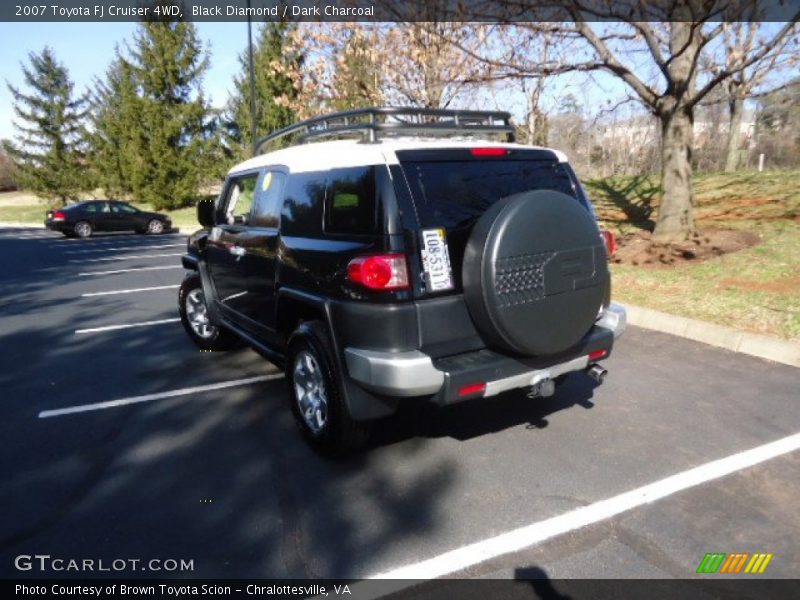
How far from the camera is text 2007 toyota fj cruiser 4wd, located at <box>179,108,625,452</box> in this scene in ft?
9.48

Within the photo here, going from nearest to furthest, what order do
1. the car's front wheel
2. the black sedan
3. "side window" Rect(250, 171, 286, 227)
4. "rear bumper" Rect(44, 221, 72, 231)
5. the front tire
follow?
the front tire < "side window" Rect(250, 171, 286, 227) < "rear bumper" Rect(44, 221, 72, 231) < the black sedan < the car's front wheel

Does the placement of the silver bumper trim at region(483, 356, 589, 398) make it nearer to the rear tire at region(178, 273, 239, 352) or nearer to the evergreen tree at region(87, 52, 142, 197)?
the rear tire at region(178, 273, 239, 352)

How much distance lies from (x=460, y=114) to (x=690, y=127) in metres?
7.34

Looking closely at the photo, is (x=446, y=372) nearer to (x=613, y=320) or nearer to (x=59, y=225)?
(x=613, y=320)

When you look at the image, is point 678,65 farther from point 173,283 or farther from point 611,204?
point 173,283

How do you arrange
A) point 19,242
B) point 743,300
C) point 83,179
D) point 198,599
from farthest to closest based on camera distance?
point 83,179 < point 19,242 < point 743,300 < point 198,599

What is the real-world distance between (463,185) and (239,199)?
→ 260 cm

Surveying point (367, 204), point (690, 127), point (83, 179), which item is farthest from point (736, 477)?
point (83, 179)

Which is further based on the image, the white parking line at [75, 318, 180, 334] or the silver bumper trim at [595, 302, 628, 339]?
the white parking line at [75, 318, 180, 334]

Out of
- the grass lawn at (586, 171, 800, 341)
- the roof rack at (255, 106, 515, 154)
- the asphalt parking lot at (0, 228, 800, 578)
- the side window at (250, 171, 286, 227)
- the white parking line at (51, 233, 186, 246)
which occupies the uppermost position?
the roof rack at (255, 106, 515, 154)

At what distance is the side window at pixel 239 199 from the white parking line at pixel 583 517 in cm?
306

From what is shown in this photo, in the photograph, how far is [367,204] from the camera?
300cm

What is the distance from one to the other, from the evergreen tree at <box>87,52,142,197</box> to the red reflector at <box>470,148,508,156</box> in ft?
97.9

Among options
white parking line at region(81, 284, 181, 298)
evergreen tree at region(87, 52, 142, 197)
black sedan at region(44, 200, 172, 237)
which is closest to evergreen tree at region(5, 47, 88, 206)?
evergreen tree at region(87, 52, 142, 197)
